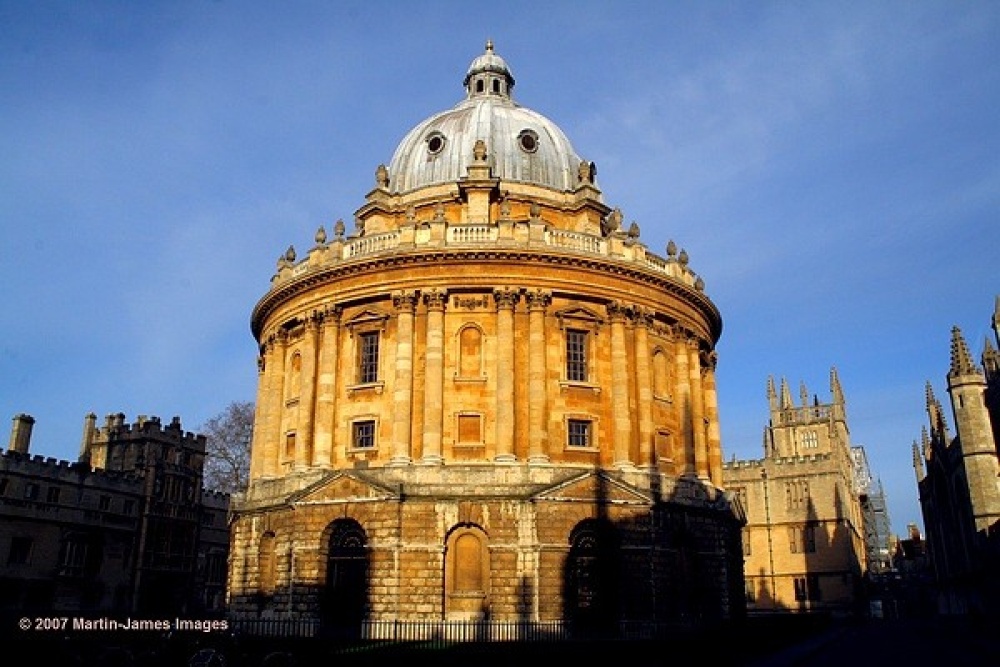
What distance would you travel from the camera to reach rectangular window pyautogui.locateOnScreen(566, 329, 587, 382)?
34562mm

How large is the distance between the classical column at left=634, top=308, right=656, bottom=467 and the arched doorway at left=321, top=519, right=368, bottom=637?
11500 millimetres

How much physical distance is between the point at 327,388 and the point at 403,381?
376cm

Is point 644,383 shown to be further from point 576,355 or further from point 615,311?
point 615,311

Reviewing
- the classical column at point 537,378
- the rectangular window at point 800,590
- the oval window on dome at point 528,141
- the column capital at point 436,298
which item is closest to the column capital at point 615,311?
the classical column at point 537,378

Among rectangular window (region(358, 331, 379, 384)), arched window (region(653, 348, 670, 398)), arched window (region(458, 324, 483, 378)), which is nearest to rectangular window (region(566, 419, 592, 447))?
arched window (region(653, 348, 670, 398))

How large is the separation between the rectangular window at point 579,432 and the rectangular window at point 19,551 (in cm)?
3454

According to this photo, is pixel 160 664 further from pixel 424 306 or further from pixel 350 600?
pixel 424 306

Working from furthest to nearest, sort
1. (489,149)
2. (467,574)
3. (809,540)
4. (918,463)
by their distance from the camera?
(918,463), (809,540), (489,149), (467,574)

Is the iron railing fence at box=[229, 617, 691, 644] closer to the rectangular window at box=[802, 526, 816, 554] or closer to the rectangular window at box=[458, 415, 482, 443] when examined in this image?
the rectangular window at box=[458, 415, 482, 443]

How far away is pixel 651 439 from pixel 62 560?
3729 centimetres

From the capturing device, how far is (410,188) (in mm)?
42844

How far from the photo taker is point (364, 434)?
3419cm

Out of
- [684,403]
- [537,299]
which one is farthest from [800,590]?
[537,299]

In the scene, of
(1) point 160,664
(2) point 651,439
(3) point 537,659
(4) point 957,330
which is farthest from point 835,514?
(1) point 160,664
